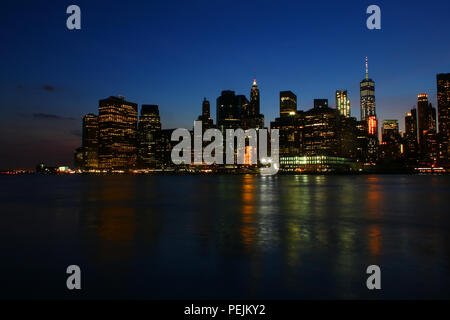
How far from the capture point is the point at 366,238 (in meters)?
18.6

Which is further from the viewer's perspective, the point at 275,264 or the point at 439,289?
the point at 275,264

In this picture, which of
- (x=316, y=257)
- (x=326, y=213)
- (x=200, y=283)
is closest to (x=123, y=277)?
(x=200, y=283)

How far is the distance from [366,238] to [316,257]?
603 cm

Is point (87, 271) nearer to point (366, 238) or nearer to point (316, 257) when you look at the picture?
point (316, 257)

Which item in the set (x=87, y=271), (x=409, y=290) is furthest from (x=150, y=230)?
(x=409, y=290)

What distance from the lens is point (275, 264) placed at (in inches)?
521

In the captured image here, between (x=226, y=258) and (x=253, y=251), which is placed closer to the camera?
(x=226, y=258)

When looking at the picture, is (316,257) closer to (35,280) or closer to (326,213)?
(35,280)

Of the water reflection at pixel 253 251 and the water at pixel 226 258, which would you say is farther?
the water reflection at pixel 253 251

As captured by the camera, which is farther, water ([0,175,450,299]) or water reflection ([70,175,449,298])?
water reflection ([70,175,449,298])

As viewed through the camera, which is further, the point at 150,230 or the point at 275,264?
the point at 150,230
